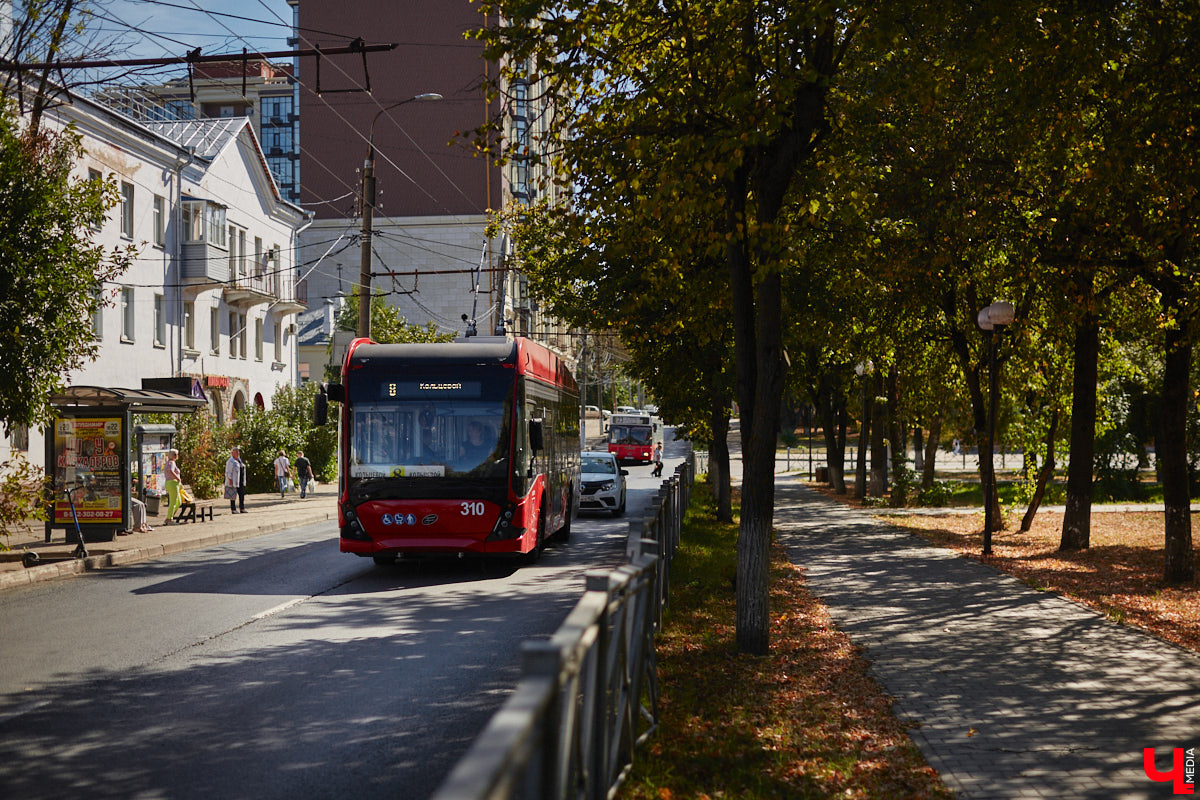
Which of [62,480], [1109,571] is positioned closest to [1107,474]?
[1109,571]

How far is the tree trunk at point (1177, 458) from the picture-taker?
46.0ft

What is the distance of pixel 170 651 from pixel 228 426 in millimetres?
29959

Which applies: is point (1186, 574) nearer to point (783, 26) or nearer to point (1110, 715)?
point (1110, 715)

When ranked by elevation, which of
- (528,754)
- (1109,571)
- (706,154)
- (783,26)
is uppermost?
(783,26)

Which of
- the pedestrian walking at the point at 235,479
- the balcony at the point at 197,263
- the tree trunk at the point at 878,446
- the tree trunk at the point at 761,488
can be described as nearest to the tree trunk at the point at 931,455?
the tree trunk at the point at 878,446

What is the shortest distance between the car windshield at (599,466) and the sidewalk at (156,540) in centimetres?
645

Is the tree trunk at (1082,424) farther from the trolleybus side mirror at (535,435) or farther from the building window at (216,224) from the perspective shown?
the building window at (216,224)

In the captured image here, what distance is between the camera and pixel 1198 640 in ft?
33.8

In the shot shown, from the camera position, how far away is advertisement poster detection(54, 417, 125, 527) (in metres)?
19.7

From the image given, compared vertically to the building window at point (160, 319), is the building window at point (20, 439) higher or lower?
lower

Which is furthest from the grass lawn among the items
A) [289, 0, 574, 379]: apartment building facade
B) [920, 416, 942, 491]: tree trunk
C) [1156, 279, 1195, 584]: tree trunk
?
[289, 0, 574, 379]: apartment building facade

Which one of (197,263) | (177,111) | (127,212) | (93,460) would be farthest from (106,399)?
(177,111)

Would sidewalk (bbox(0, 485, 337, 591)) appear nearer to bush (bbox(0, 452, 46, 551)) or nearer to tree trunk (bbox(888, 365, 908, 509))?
bush (bbox(0, 452, 46, 551))

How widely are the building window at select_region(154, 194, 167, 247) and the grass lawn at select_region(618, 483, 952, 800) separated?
29532 mm
